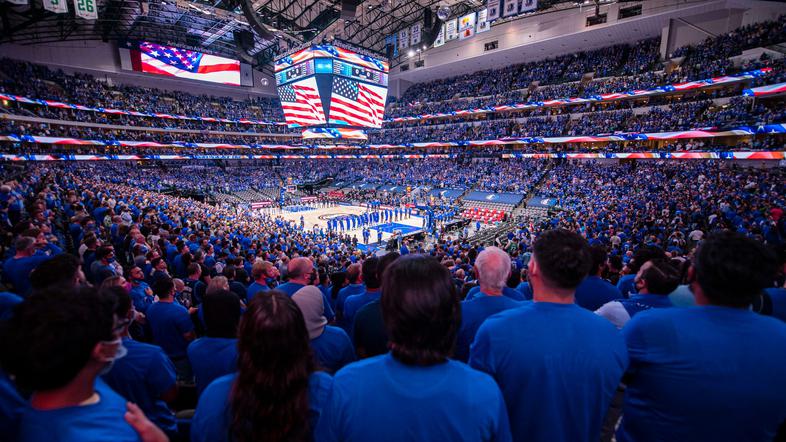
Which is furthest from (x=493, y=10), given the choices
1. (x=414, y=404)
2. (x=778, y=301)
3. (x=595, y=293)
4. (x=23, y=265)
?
(x=414, y=404)

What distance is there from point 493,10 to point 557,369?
33.6 metres

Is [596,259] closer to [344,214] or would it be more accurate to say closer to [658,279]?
[658,279]

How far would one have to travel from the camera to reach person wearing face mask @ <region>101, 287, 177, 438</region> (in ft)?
7.74

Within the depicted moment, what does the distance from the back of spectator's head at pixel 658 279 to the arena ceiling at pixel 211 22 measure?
27841 millimetres

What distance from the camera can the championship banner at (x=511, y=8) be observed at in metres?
27.5

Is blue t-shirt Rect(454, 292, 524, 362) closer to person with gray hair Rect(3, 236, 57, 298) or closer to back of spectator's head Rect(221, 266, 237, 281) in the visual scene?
person with gray hair Rect(3, 236, 57, 298)

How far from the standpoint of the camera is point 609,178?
32750mm

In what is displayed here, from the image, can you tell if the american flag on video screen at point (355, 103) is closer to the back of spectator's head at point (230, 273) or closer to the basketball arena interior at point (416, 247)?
the basketball arena interior at point (416, 247)

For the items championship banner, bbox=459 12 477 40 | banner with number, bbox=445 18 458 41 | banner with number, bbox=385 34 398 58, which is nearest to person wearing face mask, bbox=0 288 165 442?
championship banner, bbox=459 12 477 40

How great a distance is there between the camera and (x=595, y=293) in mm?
4383

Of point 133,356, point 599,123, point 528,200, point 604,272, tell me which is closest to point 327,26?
point 528,200

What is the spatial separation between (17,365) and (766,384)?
3270 millimetres

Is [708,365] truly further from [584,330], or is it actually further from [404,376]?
[404,376]

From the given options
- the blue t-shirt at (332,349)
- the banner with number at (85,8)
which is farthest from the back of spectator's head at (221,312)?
the banner with number at (85,8)
